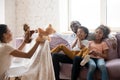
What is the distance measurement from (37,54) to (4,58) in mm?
334

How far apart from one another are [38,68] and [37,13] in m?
2.57

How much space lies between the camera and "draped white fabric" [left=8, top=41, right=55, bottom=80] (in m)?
2.01

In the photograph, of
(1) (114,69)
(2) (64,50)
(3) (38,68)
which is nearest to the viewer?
(3) (38,68)

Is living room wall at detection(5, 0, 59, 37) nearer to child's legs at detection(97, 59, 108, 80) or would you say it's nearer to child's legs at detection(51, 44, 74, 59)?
child's legs at detection(51, 44, 74, 59)

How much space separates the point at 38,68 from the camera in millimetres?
2043

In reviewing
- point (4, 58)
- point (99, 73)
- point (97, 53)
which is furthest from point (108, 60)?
point (4, 58)

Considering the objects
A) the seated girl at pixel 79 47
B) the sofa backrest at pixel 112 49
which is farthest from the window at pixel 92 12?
the seated girl at pixel 79 47

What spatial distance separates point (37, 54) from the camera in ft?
6.84

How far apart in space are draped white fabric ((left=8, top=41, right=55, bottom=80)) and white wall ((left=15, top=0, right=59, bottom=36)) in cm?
224

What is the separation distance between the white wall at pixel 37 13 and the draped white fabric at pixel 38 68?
2.24 metres

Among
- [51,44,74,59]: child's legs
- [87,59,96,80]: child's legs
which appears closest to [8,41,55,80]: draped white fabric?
[87,59,96,80]: child's legs

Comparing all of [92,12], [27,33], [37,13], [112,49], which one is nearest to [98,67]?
[112,49]

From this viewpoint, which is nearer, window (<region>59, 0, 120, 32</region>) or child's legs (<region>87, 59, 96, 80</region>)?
child's legs (<region>87, 59, 96, 80</region>)

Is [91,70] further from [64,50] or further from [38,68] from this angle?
[38,68]
